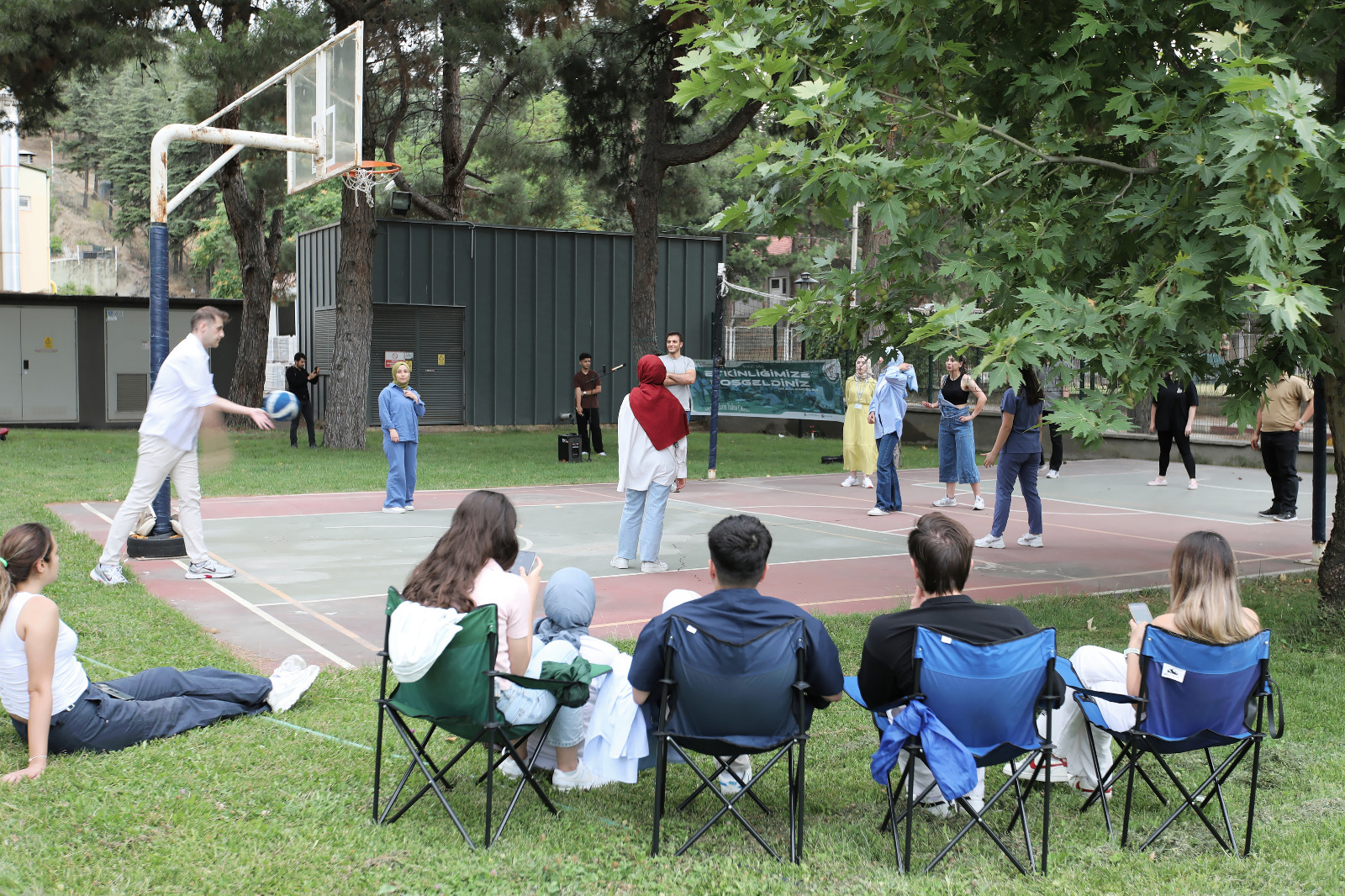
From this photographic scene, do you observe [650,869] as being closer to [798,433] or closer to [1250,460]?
[1250,460]

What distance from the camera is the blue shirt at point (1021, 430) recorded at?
10812 millimetres

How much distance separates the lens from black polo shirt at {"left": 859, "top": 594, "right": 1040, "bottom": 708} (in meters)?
3.89

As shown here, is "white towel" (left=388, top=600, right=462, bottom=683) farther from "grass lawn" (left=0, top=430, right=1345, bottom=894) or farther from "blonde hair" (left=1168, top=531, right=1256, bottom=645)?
"blonde hair" (left=1168, top=531, right=1256, bottom=645)

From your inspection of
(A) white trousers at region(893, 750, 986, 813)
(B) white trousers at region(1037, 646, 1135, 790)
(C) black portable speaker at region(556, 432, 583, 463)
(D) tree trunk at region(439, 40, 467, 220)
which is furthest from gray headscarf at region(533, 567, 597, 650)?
(D) tree trunk at region(439, 40, 467, 220)

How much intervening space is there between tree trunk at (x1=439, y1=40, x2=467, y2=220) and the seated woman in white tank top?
69.1 feet

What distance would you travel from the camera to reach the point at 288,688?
18.1ft

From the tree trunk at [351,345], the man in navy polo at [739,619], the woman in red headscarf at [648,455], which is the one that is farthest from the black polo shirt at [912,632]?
the tree trunk at [351,345]

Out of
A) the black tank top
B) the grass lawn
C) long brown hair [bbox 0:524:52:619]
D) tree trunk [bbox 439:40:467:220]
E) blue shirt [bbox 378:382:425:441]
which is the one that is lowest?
the grass lawn

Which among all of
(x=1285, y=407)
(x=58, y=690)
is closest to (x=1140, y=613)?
(x=58, y=690)

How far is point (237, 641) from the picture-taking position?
687 centimetres

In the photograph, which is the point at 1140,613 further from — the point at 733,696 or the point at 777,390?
the point at 777,390

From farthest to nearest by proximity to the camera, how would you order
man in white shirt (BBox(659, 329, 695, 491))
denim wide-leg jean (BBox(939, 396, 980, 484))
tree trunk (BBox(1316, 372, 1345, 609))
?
denim wide-leg jean (BBox(939, 396, 980, 484))
man in white shirt (BBox(659, 329, 695, 491))
tree trunk (BBox(1316, 372, 1345, 609))

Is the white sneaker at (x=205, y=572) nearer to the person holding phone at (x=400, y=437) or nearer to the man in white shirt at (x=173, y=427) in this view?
the man in white shirt at (x=173, y=427)

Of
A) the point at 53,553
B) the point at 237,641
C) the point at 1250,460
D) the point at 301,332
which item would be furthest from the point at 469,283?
the point at 53,553
